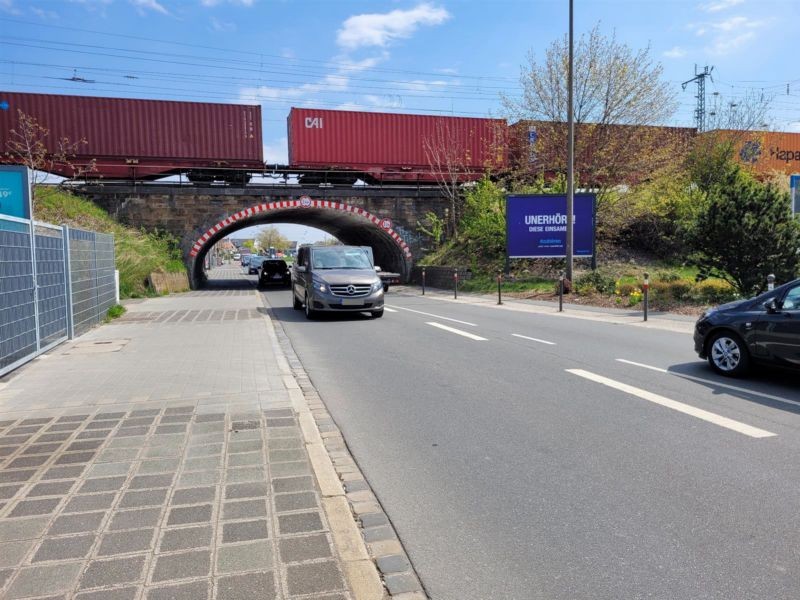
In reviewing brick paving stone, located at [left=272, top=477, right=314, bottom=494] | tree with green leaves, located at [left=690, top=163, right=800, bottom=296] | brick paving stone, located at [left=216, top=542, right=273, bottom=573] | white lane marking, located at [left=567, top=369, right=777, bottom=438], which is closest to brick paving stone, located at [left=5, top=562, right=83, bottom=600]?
brick paving stone, located at [left=216, top=542, right=273, bottom=573]

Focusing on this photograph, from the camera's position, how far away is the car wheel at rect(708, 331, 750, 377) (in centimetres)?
711

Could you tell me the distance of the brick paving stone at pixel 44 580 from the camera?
2.62m

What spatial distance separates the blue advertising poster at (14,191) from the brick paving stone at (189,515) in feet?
30.2

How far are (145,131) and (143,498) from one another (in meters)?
27.7

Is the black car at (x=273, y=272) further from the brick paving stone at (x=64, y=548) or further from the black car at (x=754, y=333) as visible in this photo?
the brick paving stone at (x=64, y=548)

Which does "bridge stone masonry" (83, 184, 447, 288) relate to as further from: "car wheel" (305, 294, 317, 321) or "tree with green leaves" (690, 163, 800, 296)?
"tree with green leaves" (690, 163, 800, 296)

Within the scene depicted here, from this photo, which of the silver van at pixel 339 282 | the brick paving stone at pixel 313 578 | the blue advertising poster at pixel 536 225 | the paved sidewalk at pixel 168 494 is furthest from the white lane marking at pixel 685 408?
the blue advertising poster at pixel 536 225

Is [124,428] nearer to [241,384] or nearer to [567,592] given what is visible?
[241,384]

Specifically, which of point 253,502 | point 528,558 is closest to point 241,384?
point 253,502

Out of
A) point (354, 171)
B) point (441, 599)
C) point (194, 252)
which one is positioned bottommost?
point (441, 599)

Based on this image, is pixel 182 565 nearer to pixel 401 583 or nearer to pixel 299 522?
pixel 299 522

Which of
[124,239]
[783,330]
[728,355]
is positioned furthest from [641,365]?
[124,239]

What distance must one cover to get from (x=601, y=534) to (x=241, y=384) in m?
4.55

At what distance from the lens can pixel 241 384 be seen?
22.2ft
